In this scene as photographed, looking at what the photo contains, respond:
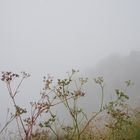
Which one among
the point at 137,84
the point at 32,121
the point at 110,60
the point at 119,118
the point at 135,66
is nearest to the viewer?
the point at 32,121

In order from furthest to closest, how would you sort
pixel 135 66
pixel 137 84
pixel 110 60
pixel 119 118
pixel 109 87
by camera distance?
pixel 110 60, pixel 135 66, pixel 109 87, pixel 137 84, pixel 119 118

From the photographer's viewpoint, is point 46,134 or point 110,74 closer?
point 46,134

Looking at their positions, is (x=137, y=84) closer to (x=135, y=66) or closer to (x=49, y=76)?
(x=135, y=66)

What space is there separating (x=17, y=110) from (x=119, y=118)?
171cm

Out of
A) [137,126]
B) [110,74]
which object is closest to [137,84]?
[110,74]

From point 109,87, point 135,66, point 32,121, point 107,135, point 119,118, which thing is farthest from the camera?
point 135,66

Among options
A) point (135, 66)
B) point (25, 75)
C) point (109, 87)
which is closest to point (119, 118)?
point (25, 75)

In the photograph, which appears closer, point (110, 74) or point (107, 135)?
point (107, 135)

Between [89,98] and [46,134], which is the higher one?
[46,134]

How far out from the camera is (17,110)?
14.3 feet

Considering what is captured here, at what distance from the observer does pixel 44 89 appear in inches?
186

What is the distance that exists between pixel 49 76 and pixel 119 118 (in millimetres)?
1316

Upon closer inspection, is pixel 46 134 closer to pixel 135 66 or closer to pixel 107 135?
pixel 107 135

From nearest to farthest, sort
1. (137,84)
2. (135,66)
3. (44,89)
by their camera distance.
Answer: (44,89) < (137,84) < (135,66)
